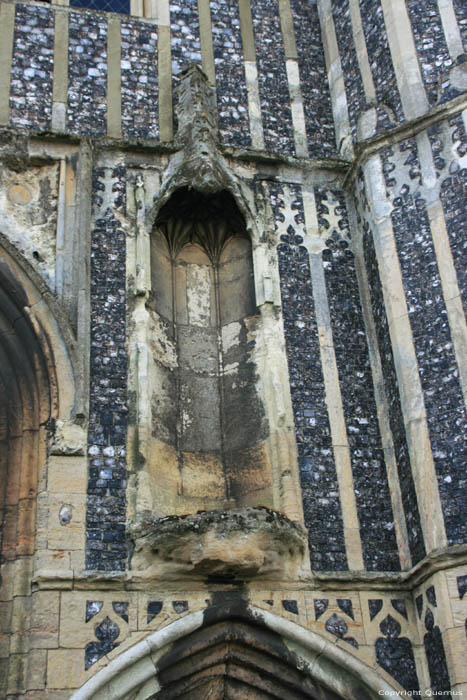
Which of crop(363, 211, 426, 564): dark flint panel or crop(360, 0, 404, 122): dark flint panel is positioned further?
crop(360, 0, 404, 122): dark flint panel

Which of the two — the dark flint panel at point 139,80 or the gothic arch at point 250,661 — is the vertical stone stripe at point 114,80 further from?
the gothic arch at point 250,661

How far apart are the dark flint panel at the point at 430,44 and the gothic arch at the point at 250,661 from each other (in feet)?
18.4

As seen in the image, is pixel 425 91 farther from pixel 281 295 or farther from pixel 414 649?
pixel 414 649

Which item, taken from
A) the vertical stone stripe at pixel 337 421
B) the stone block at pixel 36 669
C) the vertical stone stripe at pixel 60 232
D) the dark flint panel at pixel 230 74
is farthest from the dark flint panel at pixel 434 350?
the stone block at pixel 36 669

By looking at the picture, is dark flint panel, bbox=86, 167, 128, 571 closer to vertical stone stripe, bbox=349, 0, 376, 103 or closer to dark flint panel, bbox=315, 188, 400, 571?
dark flint panel, bbox=315, 188, 400, 571

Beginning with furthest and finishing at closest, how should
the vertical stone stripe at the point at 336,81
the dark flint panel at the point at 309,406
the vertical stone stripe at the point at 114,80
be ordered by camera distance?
the vertical stone stripe at the point at 336,81, the vertical stone stripe at the point at 114,80, the dark flint panel at the point at 309,406

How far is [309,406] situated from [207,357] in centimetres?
128

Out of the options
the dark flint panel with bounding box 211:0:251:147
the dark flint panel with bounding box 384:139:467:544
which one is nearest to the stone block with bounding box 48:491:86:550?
the dark flint panel with bounding box 384:139:467:544

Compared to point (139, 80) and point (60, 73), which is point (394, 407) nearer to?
point (139, 80)

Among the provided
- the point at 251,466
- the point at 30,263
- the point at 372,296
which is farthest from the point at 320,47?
the point at 251,466

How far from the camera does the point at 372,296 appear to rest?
9664 mm

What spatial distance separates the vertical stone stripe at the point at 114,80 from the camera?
10.4m

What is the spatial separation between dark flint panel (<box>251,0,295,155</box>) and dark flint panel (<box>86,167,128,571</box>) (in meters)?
1.94

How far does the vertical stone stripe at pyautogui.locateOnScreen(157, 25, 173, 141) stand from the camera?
10555mm
